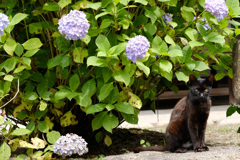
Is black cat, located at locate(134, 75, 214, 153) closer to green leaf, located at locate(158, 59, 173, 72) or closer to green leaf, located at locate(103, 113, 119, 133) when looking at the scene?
green leaf, located at locate(158, 59, 173, 72)

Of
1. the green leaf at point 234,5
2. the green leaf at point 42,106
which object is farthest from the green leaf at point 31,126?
the green leaf at point 234,5

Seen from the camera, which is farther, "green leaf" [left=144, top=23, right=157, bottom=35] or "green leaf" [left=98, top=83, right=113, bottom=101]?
"green leaf" [left=144, top=23, right=157, bottom=35]

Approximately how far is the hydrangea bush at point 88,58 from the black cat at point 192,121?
16cm

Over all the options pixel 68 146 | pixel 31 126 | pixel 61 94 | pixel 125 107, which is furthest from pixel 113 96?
pixel 31 126

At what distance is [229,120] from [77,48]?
3056mm

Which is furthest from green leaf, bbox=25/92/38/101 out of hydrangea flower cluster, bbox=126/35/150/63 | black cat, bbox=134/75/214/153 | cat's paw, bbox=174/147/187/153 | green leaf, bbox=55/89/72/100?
cat's paw, bbox=174/147/187/153

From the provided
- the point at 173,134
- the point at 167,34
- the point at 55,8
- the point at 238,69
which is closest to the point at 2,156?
the point at 55,8

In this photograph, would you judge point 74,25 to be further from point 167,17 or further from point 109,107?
point 167,17

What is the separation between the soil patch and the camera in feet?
11.9

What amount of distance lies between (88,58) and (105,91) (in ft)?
1.08

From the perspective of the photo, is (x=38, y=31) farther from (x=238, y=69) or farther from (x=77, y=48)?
(x=238, y=69)

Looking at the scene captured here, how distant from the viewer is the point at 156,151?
3.44 m

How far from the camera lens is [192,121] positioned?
129 inches

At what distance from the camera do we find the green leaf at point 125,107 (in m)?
3.00
